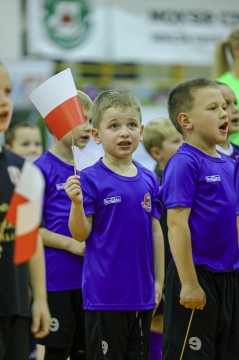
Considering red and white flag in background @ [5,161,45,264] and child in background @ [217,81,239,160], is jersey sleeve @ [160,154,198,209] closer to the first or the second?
child in background @ [217,81,239,160]

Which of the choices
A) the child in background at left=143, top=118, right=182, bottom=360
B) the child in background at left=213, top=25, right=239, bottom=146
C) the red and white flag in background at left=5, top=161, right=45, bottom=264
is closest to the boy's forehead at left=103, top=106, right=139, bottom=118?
the red and white flag in background at left=5, top=161, right=45, bottom=264

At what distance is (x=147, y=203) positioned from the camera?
3439 millimetres

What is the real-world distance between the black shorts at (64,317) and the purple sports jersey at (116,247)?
1.37ft

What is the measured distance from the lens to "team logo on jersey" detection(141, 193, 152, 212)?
11.2 feet

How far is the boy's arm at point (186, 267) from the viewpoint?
330 cm

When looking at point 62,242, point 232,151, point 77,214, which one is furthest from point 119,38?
point 77,214

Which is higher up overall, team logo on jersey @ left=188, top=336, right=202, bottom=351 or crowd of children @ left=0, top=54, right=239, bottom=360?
crowd of children @ left=0, top=54, right=239, bottom=360

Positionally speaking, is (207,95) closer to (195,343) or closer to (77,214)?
(77,214)

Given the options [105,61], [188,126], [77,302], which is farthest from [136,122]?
[105,61]

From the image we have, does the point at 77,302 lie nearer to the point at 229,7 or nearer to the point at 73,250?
the point at 73,250

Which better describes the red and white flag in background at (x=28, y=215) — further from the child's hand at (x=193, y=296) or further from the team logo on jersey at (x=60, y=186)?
the team logo on jersey at (x=60, y=186)

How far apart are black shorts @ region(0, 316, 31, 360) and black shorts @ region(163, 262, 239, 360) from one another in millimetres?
858

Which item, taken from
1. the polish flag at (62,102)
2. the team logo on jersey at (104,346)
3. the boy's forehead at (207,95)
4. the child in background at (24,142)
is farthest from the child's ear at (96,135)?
the child in background at (24,142)

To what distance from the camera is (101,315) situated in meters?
3.33
